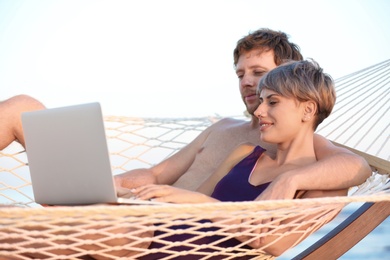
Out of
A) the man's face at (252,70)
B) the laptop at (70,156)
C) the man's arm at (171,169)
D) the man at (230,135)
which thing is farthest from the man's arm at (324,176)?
the man's arm at (171,169)

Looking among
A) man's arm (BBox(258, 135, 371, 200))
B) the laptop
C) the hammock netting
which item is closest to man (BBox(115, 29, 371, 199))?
man's arm (BBox(258, 135, 371, 200))

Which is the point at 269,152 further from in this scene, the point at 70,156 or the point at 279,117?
the point at 70,156

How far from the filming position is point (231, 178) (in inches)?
70.9

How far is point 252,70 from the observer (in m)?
2.08

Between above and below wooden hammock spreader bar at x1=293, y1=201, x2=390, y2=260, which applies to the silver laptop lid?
above

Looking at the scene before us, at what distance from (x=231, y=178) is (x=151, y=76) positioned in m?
4.88

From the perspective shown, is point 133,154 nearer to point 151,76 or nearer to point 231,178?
point 231,178

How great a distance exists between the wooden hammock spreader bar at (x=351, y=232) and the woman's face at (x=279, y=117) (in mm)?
290

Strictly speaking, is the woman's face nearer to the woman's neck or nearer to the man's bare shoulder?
the woman's neck

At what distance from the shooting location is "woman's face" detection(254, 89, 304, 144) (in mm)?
1715

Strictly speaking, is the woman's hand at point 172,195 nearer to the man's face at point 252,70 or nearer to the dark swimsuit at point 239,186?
the dark swimsuit at point 239,186

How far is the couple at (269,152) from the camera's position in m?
1.60

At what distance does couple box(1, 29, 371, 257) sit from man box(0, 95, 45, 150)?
0.37 meters

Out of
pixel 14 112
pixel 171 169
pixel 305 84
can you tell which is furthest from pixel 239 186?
pixel 14 112
